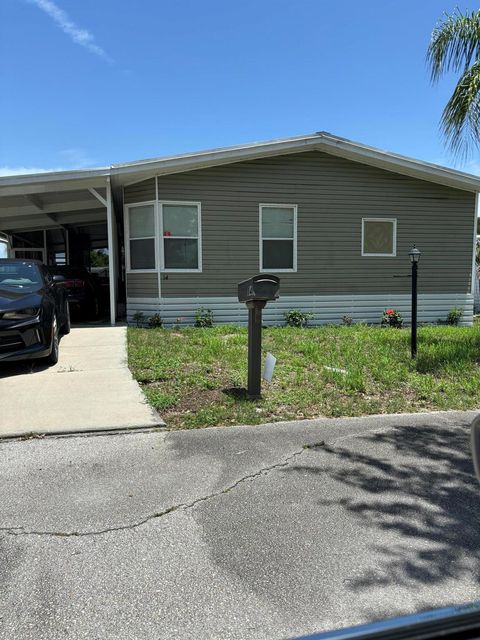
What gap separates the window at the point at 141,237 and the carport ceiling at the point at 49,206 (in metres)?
0.97

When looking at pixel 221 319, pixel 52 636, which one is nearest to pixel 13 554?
pixel 52 636

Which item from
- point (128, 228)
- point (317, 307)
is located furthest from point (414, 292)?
point (128, 228)

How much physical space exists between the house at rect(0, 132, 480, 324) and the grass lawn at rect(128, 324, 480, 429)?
232cm

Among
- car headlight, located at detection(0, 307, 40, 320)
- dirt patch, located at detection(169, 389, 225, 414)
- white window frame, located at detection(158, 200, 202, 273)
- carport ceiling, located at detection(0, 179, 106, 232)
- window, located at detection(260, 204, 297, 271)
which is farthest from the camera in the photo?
window, located at detection(260, 204, 297, 271)

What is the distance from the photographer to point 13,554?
2936 mm

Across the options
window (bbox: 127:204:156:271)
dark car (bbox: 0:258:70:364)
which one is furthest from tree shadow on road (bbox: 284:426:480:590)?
window (bbox: 127:204:156:271)

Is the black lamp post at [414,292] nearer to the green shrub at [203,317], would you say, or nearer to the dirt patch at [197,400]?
the dirt patch at [197,400]

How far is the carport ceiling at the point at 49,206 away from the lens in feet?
37.5

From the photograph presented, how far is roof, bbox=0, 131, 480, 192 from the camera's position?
429 inches

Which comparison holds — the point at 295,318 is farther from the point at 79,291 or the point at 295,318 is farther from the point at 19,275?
the point at 19,275

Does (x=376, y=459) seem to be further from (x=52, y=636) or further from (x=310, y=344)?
(x=310, y=344)

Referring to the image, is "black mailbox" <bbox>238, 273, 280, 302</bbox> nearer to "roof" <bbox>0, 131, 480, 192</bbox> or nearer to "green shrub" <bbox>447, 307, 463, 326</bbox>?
"roof" <bbox>0, 131, 480, 192</bbox>

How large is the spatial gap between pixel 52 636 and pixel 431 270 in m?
12.9

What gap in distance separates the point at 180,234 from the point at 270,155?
2805 mm
